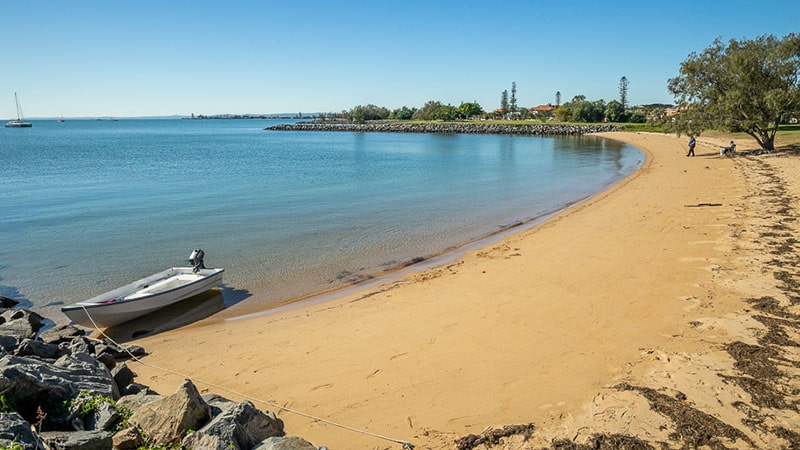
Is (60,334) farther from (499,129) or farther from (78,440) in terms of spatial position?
(499,129)

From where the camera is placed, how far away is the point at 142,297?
38.0ft

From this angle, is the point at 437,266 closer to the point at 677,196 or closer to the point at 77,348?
the point at 77,348

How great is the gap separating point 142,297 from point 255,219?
11.1 meters

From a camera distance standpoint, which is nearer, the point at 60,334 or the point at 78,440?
the point at 78,440

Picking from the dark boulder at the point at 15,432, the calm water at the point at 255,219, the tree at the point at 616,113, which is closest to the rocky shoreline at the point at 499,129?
the tree at the point at 616,113

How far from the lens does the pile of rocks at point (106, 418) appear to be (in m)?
4.61

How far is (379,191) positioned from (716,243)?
2060cm

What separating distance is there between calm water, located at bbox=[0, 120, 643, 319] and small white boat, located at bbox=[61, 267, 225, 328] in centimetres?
102

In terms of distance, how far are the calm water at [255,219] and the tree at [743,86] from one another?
6.81 metres

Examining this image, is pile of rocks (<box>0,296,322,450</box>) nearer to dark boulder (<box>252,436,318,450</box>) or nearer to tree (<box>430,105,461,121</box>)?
dark boulder (<box>252,436,318,450</box>)

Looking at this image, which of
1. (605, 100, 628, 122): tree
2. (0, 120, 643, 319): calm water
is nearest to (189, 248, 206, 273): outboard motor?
(0, 120, 643, 319): calm water

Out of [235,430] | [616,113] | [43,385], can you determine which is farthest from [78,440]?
[616,113]

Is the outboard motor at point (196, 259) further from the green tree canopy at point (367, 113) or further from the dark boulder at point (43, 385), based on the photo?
the green tree canopy at point (367, 113)

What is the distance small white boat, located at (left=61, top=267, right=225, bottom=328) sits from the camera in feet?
35.5
